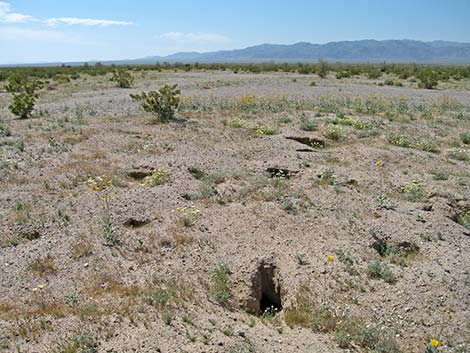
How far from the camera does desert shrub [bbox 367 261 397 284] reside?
541cm

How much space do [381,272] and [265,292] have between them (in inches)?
59.2

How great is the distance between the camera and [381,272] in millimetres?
5520

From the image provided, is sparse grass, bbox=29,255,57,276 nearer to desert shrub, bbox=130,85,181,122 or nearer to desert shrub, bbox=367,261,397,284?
desert shrub, bbox=367,261,397,284

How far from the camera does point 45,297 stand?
494 cm

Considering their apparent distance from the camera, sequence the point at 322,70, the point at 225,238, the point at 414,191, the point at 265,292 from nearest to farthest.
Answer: the point at 265,292 → the point at 225,238 → the point at 414,191 → the point at 322,70

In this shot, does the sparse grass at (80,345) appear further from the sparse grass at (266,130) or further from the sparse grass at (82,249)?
the sparse grass at (266,130)

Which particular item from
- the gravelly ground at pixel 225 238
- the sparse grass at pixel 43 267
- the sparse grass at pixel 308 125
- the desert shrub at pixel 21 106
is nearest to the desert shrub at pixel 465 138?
the gravelly ground at pixel 225 238

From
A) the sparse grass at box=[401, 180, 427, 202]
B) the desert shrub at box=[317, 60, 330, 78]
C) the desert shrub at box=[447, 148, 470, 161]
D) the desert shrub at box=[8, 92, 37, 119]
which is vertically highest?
the desert shrub at box=[317, 60, 330, 78]

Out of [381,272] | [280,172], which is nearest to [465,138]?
[280,172]

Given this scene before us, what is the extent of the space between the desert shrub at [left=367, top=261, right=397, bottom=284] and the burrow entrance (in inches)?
47.8

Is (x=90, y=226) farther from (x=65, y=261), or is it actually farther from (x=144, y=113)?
(x=144, y=113)

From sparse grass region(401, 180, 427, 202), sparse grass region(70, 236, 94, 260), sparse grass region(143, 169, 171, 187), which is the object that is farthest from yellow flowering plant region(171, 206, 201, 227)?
sparse grass region(401, 180, 427, 202)

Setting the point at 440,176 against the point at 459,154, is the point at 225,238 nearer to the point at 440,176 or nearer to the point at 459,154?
the point at 440,176

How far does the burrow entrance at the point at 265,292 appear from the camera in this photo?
17.1 feet
